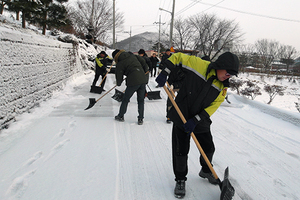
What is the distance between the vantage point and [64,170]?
8.30 ft

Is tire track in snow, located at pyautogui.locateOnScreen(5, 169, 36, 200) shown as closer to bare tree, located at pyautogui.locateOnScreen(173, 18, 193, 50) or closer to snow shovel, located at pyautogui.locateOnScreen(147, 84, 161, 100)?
snow shovel, located at pyautogui.locateOnScreen(147, 84, 161, 100)

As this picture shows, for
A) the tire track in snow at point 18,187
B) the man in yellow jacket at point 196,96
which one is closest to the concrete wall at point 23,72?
the tire track in snow at point 18,187

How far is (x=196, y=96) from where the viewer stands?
6.86ft

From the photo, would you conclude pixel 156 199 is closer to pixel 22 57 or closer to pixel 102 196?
pixel 102 196

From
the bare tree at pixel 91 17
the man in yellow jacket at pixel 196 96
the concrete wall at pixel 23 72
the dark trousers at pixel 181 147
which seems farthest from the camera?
the bare tree at pixel 91 17

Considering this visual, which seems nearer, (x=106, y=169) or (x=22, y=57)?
(x=106, y=169)

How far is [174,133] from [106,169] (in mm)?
1143

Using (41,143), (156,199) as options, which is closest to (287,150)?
(156,199)

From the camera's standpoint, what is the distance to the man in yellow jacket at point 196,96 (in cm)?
196

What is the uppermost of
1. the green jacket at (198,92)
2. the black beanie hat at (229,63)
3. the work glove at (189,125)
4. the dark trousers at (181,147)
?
the black beanie hat at (229,63)

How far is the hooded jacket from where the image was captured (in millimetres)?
2033

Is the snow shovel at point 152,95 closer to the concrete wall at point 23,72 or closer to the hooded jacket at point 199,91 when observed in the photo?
the concrete wall at point 23,72

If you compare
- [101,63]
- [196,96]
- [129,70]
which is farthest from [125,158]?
[101,63]

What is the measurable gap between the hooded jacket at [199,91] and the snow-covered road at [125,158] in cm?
99
